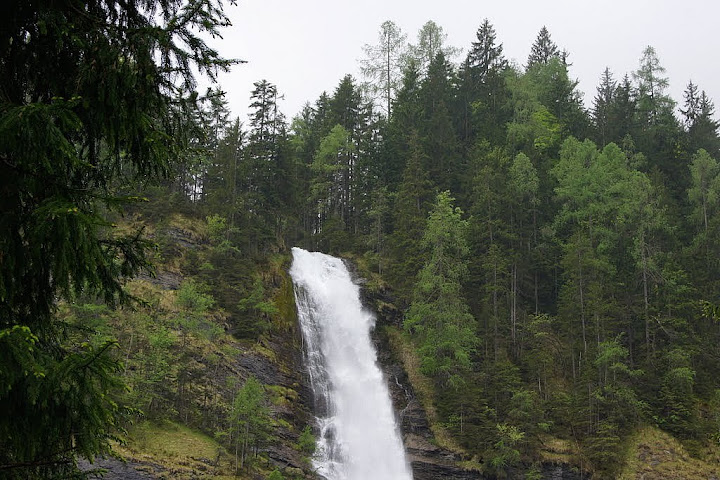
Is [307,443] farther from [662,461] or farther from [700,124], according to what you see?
[700,124]

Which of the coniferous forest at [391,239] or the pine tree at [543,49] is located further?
the pine tree at [543,49]

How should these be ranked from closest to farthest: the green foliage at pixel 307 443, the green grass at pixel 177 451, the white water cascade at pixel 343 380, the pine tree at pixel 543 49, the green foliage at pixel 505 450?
the green grass at pixel 177 451 < the green foliage at pixel 307 443 < the green foliage at pixel 505 450 < the white water cascade at pixel 343 380 < the pine tree at pixel 543 49

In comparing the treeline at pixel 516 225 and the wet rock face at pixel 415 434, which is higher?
the treeline at pixel 516 225

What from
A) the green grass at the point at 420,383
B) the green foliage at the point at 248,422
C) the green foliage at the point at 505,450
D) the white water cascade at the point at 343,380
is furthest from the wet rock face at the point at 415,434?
the green foliage at the point at 248,422

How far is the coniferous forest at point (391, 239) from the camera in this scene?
4004mm

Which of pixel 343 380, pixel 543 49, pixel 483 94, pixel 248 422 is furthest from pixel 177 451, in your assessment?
pixel 543 49

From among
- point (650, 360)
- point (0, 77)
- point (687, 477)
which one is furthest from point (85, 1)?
point (650, 360)

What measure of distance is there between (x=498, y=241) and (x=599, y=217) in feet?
23.1

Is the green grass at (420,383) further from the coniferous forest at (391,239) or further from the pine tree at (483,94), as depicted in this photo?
the pine tree at (483,94)

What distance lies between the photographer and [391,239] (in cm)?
4047

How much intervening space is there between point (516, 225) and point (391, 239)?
8781 millimetres

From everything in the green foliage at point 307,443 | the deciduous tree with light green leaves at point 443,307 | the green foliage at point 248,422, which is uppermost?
the deciduous tree with light green leaves at point 443,307

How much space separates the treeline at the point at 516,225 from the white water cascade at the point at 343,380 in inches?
120

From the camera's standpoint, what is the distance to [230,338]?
31.3m
